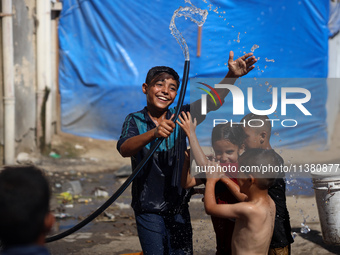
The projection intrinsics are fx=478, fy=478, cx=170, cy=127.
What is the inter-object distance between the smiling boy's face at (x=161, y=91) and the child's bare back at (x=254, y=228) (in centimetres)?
86

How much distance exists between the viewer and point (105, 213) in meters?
5.86

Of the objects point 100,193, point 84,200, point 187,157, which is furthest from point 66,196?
point 187,157

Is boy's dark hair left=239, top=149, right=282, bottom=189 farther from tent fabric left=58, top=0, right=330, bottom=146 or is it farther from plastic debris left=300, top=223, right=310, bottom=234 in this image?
tent fabric left=58, top=0, right=330, bottom=146

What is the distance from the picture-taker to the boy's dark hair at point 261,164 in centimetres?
264

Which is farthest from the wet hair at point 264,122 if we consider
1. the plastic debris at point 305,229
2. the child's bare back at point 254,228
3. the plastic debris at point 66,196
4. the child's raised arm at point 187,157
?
the plastic debris at point 66,196

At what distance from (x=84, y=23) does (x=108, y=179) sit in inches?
162

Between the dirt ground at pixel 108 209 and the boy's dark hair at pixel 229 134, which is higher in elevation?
the boy's dark hair at pixel 229 134

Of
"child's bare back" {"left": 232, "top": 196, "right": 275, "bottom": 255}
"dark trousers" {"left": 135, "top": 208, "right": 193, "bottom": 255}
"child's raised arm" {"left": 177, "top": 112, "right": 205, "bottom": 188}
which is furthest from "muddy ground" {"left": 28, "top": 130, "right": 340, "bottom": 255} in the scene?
"child's bare back" {"left": 232, "top": 196, "right": 275, "bottom": 255}

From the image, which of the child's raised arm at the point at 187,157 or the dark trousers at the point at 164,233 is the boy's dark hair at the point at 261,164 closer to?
the child's raised arm at the point at 187,157

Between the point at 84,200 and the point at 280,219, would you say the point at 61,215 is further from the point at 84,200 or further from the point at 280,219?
the point at 280,219

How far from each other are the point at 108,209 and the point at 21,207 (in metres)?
4.70

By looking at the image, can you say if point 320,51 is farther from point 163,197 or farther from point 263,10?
point 163,197

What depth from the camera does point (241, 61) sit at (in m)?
3.06

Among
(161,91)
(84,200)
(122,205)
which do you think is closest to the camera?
(161,91)
